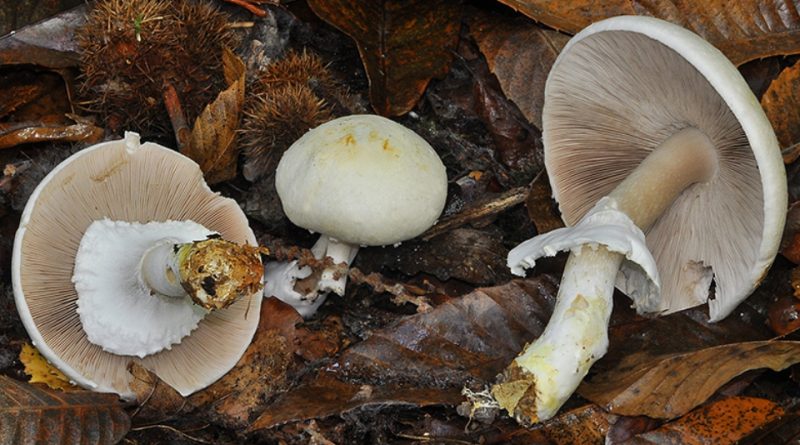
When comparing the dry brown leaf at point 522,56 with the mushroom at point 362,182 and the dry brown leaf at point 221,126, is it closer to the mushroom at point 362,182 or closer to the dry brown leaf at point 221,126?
the mushroom at point 362,182

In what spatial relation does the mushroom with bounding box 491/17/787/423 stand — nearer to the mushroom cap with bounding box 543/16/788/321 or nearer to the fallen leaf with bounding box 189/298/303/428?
the mushroom cap with bounding box 543/16/788/321

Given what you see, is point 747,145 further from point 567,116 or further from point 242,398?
point 242,398

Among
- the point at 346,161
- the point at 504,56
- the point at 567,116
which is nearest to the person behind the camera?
the point at 346,161

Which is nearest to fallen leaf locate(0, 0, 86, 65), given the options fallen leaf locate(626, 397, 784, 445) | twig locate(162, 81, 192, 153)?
twig locate(162, 81, 192, 153)

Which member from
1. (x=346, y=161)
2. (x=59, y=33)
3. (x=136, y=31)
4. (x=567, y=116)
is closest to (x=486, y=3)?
(x=567, y=116)

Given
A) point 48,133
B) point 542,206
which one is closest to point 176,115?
point 48,133

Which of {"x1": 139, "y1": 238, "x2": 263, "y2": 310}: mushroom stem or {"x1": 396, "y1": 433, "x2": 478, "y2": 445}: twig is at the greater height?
{"x1": 139, "y1": 238, "x2": 263, "y2": 310}: mushroom stem

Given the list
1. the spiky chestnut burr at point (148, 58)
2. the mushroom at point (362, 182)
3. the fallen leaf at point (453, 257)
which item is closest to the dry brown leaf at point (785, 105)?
the fallen leaf at point (453, 257)

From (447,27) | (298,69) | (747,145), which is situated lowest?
(298,69)
